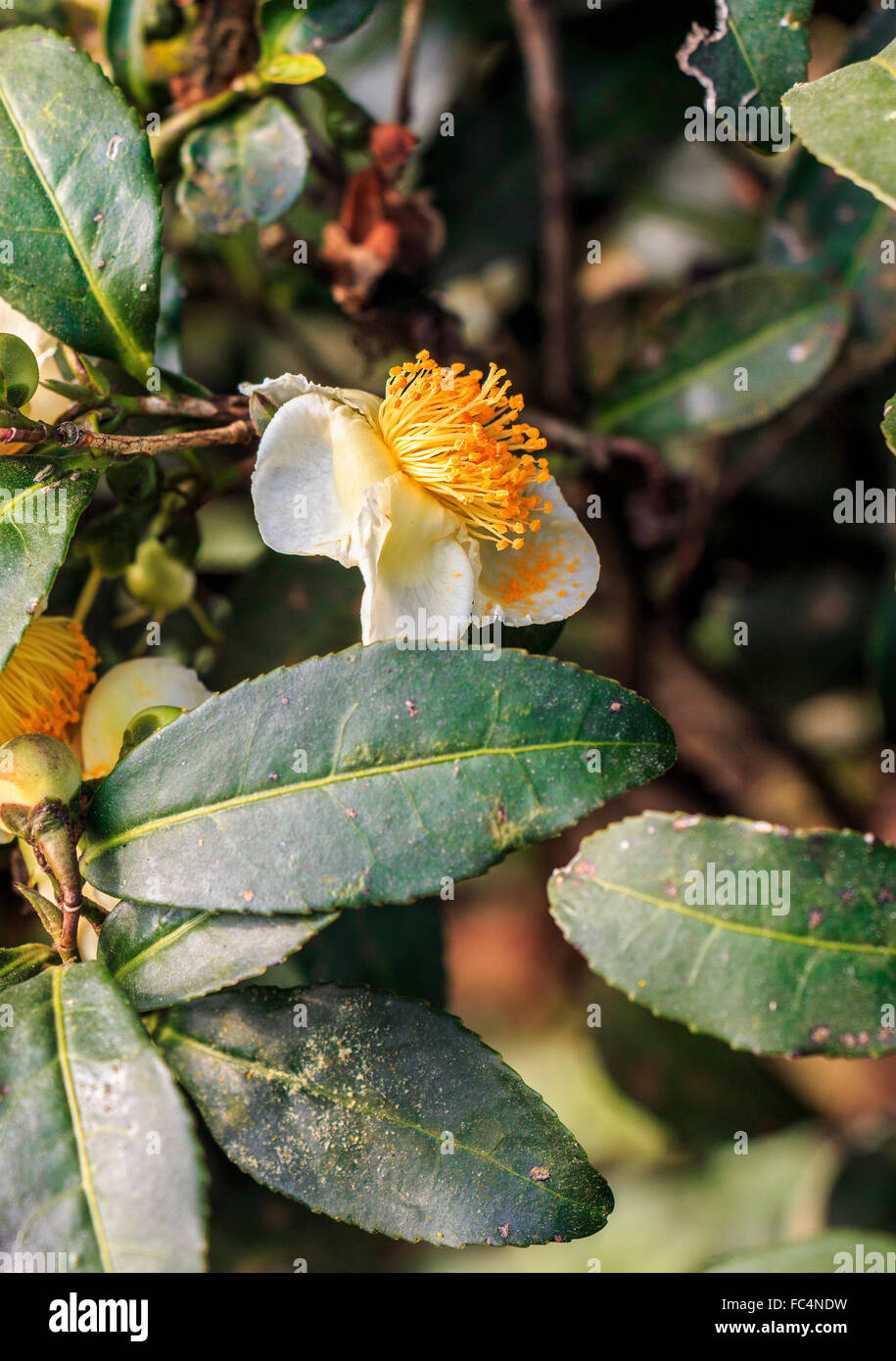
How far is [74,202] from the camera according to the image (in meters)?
0.72

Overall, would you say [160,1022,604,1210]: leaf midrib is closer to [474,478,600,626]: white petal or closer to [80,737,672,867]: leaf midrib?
[80,737,672,867]: leaf midrib

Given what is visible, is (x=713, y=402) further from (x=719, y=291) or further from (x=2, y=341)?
(x=2, y=341)

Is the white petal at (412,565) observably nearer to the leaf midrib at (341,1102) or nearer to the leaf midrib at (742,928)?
the leaf midrib at (742,928)

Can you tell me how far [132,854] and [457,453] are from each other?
1.15ft

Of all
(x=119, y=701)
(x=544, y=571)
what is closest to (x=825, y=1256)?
(x=544, y=571)

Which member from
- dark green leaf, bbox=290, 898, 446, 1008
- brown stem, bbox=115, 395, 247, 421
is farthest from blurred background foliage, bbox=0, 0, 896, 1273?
brown stem, bbox=115, 395, 247, 421

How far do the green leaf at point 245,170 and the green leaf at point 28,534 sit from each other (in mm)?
302

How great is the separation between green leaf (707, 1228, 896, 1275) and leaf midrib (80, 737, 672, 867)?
699mm

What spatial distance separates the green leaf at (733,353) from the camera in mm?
984

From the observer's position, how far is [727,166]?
4.56 ft

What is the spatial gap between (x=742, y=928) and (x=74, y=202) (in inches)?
25.9

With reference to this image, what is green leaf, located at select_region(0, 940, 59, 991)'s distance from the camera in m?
0.67

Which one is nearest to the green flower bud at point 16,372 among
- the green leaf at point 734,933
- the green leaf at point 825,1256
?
the green leaf at point 734,933
